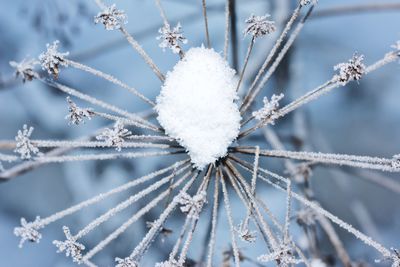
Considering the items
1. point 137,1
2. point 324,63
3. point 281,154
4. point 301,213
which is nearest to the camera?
point 281,154

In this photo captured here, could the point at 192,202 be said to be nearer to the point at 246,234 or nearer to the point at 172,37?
the point at 246,234

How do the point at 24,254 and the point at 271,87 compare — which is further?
the point at 24,254

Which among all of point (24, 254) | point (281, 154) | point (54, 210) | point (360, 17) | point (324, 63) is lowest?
point (281, 154)

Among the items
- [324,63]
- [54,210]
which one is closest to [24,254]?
[54,210]

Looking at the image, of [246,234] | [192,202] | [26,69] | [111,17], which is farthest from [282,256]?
[26,69]

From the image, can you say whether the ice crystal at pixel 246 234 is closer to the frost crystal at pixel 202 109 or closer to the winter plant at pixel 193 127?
the winter plant at pixel 193 127

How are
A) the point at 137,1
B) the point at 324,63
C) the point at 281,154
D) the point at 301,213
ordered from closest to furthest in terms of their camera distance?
the point at 281,154, the point at 301,213, the point at 137,1, the point at 324,63

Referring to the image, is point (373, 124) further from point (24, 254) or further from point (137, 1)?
point (24, 254)
